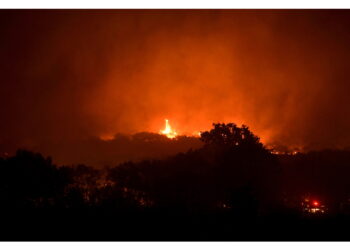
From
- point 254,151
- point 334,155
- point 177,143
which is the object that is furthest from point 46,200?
point 334,155

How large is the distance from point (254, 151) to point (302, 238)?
13.1m

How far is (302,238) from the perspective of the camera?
1628cm

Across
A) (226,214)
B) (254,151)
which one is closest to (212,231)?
(226,214)

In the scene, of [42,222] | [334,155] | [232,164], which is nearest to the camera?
[42,222]

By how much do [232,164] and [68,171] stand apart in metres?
9.72

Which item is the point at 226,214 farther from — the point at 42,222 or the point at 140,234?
the point at 42,222

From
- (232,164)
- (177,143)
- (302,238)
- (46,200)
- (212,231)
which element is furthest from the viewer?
(177,143)

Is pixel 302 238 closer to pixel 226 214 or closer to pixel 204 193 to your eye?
pixel 226 214

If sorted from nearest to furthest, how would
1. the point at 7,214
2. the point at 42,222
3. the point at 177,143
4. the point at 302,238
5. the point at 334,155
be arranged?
the point at 302,238, the point at 42,222, the point at 7,214, the point at 334,155, the point at 177,143

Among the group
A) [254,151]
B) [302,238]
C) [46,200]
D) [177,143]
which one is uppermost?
[177,143]

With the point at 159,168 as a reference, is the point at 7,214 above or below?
below

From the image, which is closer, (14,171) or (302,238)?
(302,238)

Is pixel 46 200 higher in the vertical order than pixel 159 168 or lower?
lower

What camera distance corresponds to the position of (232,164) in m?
27.6
